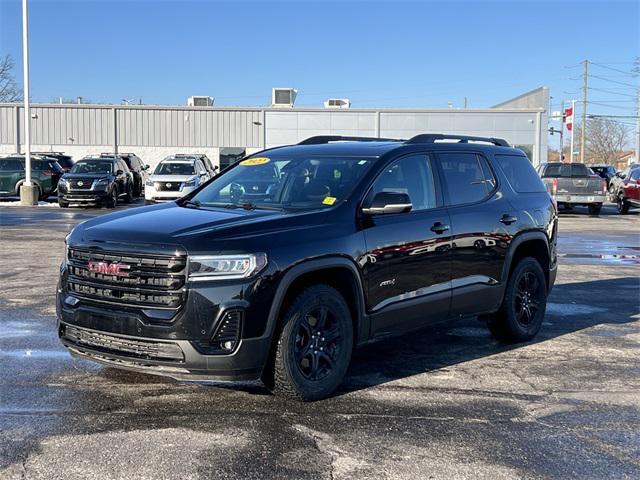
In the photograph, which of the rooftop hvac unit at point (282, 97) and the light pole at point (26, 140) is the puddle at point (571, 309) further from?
the rooftop hvac unit at point (282, 97)

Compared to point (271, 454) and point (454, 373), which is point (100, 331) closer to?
point (271, 454)

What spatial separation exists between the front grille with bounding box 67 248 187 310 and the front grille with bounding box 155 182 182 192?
18630 millimetres

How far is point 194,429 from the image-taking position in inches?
179

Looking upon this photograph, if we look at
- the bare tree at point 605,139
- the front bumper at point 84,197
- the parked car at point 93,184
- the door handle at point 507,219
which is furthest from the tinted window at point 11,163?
the bare tree at point 605,139

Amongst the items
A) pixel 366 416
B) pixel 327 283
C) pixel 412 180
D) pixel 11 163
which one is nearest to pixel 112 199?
pixel 11 163

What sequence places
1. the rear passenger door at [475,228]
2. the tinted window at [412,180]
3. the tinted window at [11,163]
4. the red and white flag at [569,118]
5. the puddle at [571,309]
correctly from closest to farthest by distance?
the tinted window at [412,180], the rear passenger door at [475,228], the puddle at [571,309], the tinted window at [11,163], the red and white flag at [569,118]

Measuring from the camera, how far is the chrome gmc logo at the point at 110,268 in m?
4.71

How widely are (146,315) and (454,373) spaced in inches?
104

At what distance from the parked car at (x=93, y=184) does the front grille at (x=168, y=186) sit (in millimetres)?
2550

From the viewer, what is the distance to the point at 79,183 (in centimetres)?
2459

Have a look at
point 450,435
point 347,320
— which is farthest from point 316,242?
point 450,435

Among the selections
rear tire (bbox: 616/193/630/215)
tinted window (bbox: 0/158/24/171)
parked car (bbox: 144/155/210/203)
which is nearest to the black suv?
parked car (bbox: 144/155/210/203)

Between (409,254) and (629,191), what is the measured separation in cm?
2240

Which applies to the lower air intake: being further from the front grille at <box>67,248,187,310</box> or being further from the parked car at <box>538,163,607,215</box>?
the parked car at <box>538,163,607,215</box>
